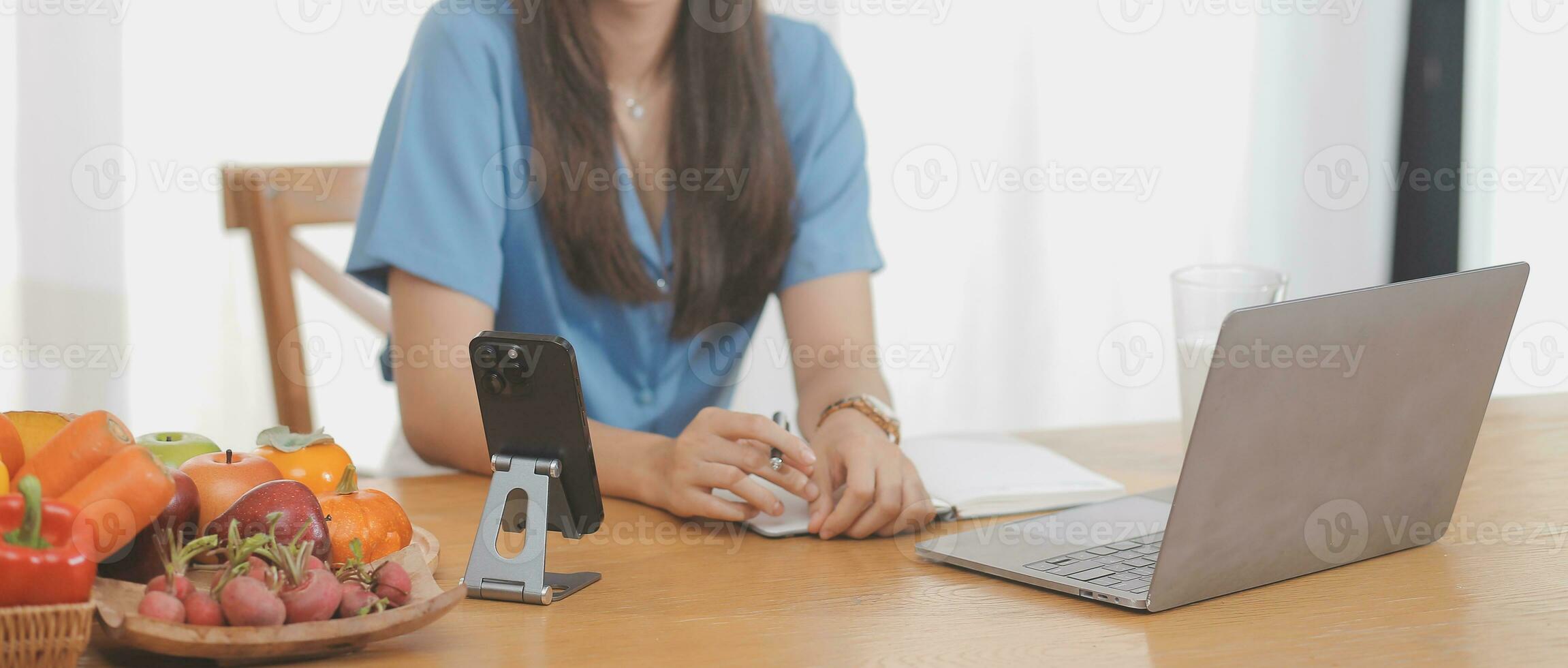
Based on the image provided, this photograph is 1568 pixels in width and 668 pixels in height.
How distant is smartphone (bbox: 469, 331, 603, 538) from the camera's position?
0.68 meters

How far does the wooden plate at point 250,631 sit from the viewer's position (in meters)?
0.55

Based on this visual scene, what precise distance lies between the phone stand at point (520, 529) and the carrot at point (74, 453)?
0.19 m

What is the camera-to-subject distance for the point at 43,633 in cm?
54

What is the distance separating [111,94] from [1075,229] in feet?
5.88

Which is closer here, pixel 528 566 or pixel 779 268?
pixel 528 566

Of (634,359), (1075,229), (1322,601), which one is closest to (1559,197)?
(1075,229)

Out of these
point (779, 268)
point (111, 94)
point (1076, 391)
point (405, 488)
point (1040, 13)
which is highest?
point (1040, 13)

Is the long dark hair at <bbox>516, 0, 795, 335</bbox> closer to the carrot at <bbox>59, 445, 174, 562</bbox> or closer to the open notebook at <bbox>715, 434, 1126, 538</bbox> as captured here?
the open notebook at <bbox>715, 434, 1126, 538</bbox>

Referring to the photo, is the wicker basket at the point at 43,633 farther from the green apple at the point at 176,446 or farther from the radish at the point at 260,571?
the green apple at the point at 176,446

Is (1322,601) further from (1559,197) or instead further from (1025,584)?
(1559,197)

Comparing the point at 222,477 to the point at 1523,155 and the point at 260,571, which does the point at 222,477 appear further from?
the point at 1523,155

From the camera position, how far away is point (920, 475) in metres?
0.98

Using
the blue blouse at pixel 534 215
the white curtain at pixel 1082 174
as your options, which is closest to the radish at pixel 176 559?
the blue blouse at pixel 534 215

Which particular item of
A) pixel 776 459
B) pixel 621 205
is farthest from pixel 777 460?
pixel 621 205
